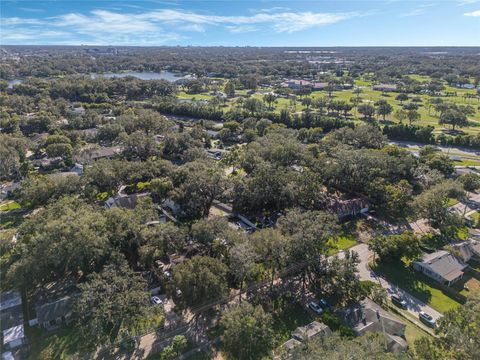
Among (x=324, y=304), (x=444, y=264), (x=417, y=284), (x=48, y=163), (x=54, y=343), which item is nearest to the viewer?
(x=54, y=343)

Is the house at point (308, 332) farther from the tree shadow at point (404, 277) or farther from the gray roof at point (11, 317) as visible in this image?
the gray roof at point (11, 317)

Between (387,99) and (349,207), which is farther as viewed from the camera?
(387,99)

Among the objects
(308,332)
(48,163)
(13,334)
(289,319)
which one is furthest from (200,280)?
(48,163)

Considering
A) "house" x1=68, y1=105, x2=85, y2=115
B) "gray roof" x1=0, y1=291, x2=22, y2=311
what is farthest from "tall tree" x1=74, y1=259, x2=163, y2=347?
"house" x1=68, y1=105, x2=85, y2=115

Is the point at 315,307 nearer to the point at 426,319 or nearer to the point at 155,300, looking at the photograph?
the point at 426,319

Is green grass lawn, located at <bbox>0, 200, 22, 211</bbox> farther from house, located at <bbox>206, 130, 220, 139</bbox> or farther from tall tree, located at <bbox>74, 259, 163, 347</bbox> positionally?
house, located at <bbox>206, 130, 220, 139</bbox>

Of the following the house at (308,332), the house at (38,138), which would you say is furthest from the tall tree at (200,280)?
the house at (38,138)
